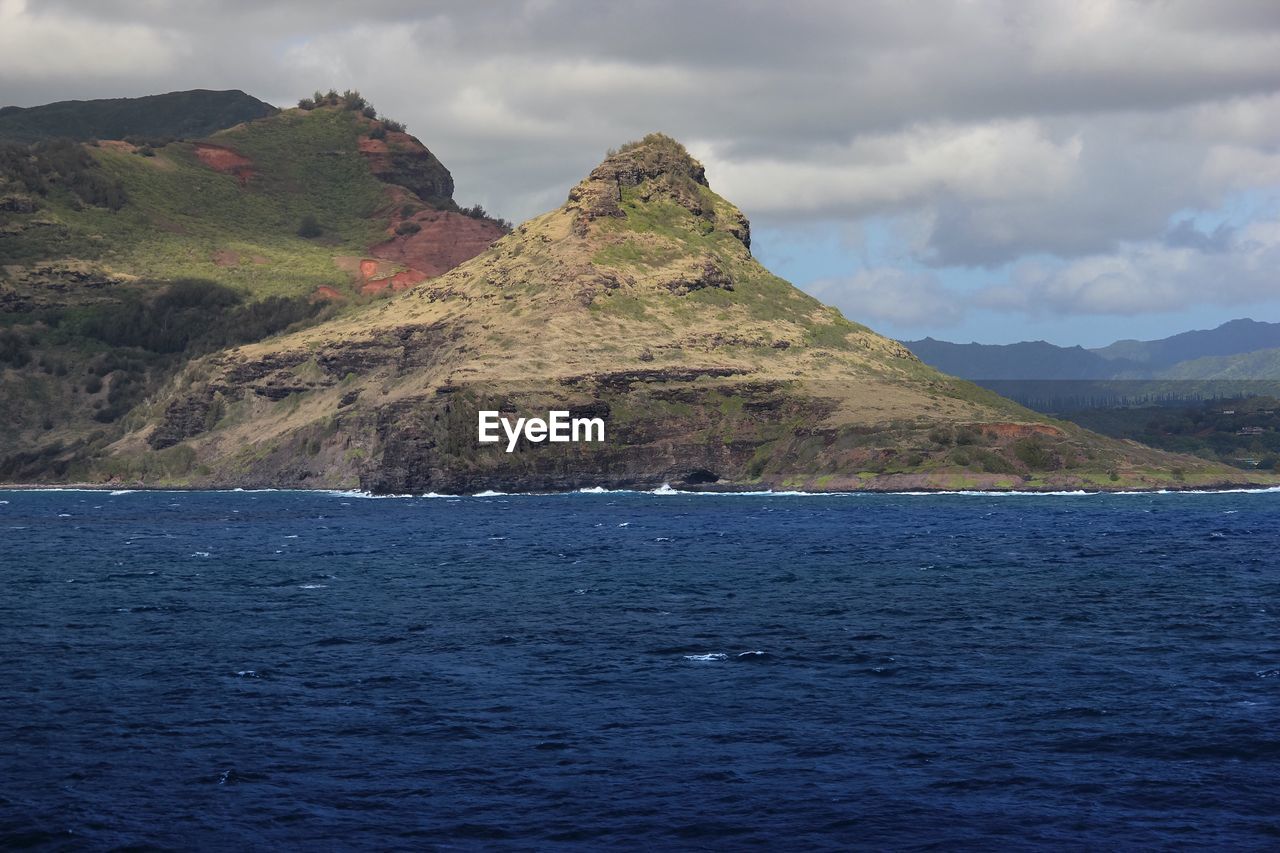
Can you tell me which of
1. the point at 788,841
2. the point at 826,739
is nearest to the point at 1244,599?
the point at 826,739

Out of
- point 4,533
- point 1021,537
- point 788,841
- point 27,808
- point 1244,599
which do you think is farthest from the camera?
point 4,533

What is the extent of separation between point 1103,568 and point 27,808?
94.3m

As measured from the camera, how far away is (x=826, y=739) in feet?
193

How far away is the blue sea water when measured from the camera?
47844 mm

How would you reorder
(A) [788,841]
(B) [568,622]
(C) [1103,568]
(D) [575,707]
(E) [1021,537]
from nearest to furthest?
1. (A) [788,841]
2. (D) [575,707]
3. (B) [568,622]
4. (C) [1103,568]
5. (E) [1021,537]

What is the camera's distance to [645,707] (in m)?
64.9

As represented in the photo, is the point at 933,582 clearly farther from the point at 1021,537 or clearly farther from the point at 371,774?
the point at 371,774

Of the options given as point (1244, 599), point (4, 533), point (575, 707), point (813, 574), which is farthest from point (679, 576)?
point (4, 533)

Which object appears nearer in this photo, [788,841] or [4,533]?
[788,841]

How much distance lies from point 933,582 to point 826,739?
5678 cm

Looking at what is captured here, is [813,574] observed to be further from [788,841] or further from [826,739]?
[788,841]

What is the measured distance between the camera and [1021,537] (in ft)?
529

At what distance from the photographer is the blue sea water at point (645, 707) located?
47844mm

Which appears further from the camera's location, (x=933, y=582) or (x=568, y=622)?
(x=933, y=582)
